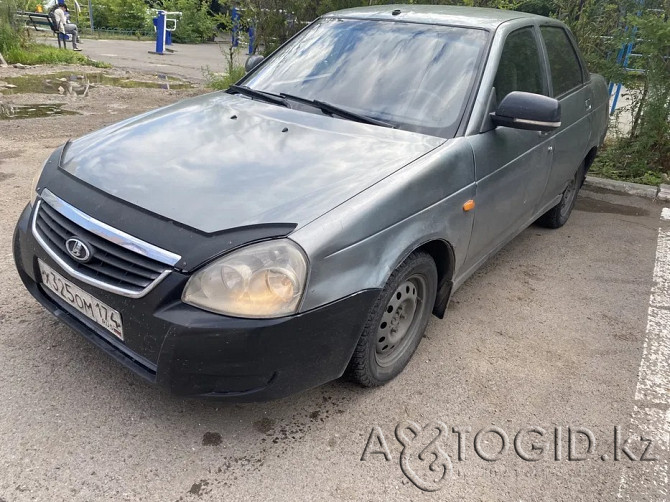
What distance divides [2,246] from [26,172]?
5.62 feet

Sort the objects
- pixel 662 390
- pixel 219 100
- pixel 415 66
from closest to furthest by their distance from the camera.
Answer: pixel 662 390 < pixel 415 66 < pixel 219 100

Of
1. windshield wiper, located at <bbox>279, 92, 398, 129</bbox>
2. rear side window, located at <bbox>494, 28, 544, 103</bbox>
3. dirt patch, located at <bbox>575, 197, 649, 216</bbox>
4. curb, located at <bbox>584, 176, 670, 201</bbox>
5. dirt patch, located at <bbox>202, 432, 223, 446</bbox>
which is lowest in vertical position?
dirt patch, located at <bbox>202, 432, 223, 446</bbox>

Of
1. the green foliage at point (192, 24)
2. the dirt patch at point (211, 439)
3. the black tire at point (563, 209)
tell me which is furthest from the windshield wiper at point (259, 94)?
the green foliage at point (192, 24)

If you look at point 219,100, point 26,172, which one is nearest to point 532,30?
point 219,100

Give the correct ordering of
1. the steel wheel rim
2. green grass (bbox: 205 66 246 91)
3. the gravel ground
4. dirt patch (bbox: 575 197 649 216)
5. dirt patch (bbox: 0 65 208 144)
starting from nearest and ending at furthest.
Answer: the gravel ground
the steel wheel rim
dirt patch (bbox: 575 197 649 216)
dirt patch (bbox: 0 65 208 144)
green grass (bbox: 205 66 246 91)

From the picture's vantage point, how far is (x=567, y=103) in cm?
401

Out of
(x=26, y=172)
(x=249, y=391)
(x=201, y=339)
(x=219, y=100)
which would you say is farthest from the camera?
(x=26, y=172)

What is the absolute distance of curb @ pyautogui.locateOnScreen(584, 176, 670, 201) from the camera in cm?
584

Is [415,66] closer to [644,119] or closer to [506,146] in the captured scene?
[506,146]

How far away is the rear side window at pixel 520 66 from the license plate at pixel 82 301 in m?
2.28

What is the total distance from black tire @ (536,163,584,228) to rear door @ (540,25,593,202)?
0.84 ft

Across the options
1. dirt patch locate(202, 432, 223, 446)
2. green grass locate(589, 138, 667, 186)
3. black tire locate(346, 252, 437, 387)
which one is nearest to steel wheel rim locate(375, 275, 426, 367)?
black tire locate(346, 252, 437, 387)

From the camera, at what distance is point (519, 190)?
3348 millimetres

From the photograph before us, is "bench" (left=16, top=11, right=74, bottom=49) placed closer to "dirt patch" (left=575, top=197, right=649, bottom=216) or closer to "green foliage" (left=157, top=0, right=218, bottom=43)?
"green foliage" (left=157, top=0, right=218, bottom=43)
